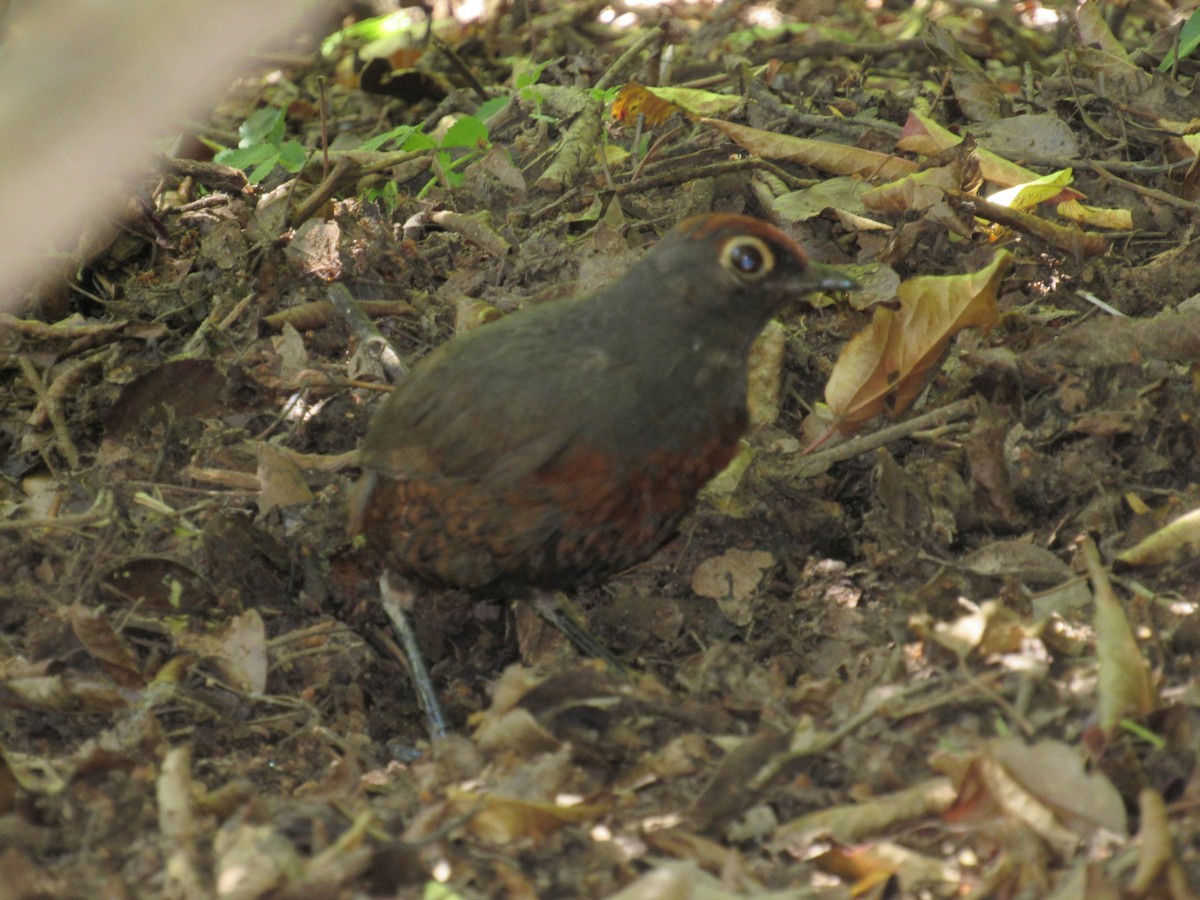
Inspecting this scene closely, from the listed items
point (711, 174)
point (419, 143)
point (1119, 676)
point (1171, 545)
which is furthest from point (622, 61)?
point (1119, 676)

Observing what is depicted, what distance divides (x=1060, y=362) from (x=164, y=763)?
2.73 meters

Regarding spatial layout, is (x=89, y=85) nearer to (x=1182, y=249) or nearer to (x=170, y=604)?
(x=170, y=604)

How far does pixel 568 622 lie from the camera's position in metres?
4.06

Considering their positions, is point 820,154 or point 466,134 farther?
point 466,134

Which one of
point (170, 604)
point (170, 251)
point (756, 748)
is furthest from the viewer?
point (170, 251)

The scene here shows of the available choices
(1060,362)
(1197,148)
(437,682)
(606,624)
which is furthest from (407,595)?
(1197,148)

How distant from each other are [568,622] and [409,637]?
0.47 metres

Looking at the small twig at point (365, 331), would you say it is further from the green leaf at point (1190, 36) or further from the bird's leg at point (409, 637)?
the green leaf at point (1190, 36)

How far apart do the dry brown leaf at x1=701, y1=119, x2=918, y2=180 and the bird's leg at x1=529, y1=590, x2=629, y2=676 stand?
1.96 meters

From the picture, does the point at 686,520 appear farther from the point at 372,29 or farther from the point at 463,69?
the point at 372,29

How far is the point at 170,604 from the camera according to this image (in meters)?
3.97

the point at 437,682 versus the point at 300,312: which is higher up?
the point at 300,312

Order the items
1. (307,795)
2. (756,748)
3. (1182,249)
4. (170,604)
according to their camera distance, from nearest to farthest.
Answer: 1. (756,748)
2. (307,795)
3. (170,604)
4. (1182,249)

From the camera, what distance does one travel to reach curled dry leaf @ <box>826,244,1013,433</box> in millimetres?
4184
